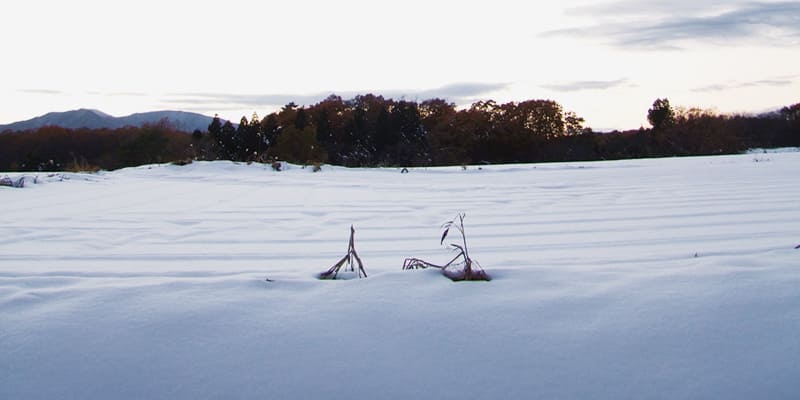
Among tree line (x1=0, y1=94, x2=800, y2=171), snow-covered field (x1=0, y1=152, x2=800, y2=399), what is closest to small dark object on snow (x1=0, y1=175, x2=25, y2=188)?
snow-covered field (x1=0, y1=152, x2=800, y2=399)

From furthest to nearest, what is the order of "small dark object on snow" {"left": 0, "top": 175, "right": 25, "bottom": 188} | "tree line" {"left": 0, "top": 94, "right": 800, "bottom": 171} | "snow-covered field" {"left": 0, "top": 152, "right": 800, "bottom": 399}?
"tree line" {"left": 0, "top": 94, "right": 800, "bottom": 171} → "small dark object on snow" {"left": 0, "top": 175, "right": 25, "bottom": 188} → "snow-covered field" {"left": 0, "top": 152, "right": 800, "bottom": 399}

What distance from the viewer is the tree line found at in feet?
86.0

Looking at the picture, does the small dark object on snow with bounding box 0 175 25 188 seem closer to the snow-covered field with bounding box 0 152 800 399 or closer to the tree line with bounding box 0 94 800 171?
the snow-covered field with bounding box 0 152 800 399

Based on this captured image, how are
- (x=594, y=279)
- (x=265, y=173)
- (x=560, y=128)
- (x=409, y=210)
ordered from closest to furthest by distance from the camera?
1. (x=594, y=279)
2. (x=409, y=210)
3. (x=265, y=173)
4. (x=560, y=128)

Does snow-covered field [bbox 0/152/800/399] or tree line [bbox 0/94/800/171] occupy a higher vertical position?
tree line [bbox 0/94/800/171]

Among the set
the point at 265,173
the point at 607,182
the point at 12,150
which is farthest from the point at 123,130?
the point at 607,182

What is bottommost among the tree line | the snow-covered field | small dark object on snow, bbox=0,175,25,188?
the snow-covered field

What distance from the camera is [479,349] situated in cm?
131

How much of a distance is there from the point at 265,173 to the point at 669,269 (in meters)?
8.03

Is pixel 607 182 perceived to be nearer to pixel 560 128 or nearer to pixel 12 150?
pixel 560 128

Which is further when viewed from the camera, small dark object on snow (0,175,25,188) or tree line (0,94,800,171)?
tree line (0,94,800,171)

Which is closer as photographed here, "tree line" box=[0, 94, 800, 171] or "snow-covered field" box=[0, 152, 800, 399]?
"snow-covered field" box=[0, 152, 800, 399]

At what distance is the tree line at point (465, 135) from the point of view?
1032 inches

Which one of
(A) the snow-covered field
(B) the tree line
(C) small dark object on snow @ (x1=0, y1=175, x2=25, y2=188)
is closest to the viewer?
(A) the snow-covered field
